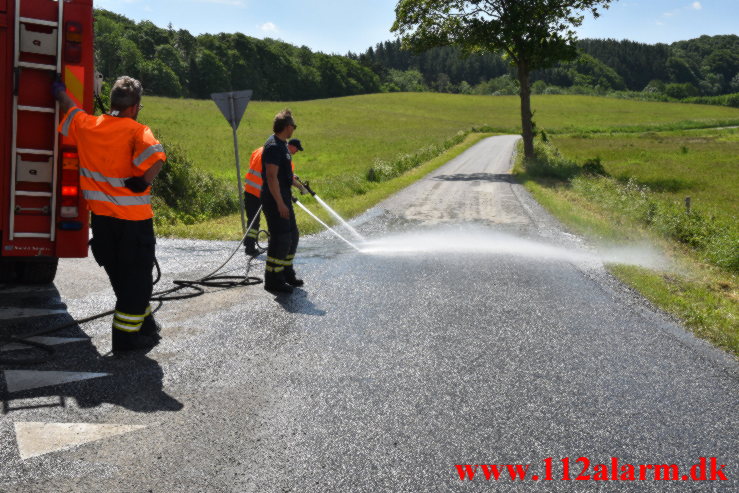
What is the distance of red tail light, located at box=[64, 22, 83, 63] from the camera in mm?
5199

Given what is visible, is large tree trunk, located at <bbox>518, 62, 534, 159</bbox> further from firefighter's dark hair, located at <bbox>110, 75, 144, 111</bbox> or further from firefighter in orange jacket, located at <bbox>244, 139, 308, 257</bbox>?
firefighter's dark hair, located at <bbox>110, 75, 144, 111</bbox>

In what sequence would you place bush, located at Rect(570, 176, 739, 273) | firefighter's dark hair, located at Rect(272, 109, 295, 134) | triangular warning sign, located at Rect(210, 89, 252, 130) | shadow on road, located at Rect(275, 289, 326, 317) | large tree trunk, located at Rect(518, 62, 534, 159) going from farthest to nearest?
large tree trunk, located at Rect(518, 62, 534, 159) → triangular warning sign, located at Rect(210, 89, 252, 130) → bush, located at Rect(570, 176, 739, 273) → firefighter's dark hair, located at Rect(272, 109, 295, 134) → shadow on road, located at Rect(275, 289, 326, 317)

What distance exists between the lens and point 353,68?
139125mm

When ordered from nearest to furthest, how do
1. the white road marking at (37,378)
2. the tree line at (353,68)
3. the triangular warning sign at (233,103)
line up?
the white road marking at (37,378) → the triangular warning sign at (233,103) → the tree line at (353,68)

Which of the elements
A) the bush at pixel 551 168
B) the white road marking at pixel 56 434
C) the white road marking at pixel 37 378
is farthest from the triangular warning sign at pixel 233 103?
the bush at pixel 551 168

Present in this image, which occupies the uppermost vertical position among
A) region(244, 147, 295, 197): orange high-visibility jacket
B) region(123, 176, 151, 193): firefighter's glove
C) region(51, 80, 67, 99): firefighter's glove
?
region(51, 80, 67, 99): firefighter's glove

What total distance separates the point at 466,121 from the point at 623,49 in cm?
11498

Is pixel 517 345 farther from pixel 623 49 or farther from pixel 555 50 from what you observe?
pixel 623 49

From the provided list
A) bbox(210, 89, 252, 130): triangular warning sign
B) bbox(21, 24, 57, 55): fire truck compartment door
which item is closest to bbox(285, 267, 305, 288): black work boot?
bbox(21, 24, 57, 55): fire truck compartment door

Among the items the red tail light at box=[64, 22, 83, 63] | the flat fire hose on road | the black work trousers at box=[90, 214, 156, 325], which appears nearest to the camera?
the flat fire hose on road

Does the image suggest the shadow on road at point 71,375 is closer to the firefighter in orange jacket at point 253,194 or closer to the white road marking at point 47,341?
the white road marking at point 47,341

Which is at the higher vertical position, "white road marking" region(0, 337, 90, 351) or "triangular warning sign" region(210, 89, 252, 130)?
"triangular warning sign" region(210, 89, 252, 130)

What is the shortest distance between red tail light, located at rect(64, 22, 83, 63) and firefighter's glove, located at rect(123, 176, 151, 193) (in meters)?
1.31

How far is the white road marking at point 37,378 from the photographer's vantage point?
4102 millimetres
